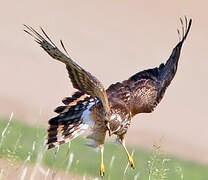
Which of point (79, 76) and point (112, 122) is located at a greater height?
point (79, 76)

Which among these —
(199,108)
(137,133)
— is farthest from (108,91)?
(199,108)

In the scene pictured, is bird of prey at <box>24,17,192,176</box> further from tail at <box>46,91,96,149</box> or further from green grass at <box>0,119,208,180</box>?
green grass at <box>0,119,208,180</box>

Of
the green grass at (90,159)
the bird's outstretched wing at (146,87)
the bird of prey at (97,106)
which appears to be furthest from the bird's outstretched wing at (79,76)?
the green grass at (90,159)

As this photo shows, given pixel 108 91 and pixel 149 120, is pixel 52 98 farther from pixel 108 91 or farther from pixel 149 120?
pixel 108 91

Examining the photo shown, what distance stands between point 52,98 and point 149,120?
6.92 feet

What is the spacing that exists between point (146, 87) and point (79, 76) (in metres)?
1.33

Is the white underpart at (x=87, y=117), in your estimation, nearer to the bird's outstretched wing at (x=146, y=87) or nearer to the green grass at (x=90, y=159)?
the bird's outstretched wing at (x=146, y=87)

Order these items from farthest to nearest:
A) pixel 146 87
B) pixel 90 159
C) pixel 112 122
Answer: pixel 90 159, pixel 146 87, pixel 112 122

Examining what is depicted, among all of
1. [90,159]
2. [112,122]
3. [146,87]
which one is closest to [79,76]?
[112,122]

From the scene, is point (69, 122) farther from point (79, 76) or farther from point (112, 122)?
point (79, 76)

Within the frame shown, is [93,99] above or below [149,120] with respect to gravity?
below

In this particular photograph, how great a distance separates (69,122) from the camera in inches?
302

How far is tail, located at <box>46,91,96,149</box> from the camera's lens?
745 centimetres

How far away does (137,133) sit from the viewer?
58.6 ft
